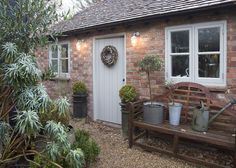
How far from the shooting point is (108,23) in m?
6.39

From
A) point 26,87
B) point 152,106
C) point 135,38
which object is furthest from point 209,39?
point 26,87

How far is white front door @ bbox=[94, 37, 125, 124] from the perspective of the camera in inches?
265

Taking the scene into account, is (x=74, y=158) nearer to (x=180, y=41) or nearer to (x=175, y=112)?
(x=175, y=112)

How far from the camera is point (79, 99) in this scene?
24.8 ft

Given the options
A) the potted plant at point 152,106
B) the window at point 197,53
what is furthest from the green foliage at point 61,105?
the window at point 197,53

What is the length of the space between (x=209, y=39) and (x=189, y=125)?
1.74 meters

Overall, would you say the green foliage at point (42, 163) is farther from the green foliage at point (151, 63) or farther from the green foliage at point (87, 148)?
the green foliage at point (151, 63)

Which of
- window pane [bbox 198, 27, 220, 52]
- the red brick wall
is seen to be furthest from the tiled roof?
window pane [bbox 198, 27, 220, 52]

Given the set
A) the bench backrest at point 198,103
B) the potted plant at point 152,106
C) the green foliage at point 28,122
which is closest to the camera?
the green foliage at point 28,122

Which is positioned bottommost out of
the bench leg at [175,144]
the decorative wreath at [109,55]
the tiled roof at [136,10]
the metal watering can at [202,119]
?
the bench leg at [175,144]

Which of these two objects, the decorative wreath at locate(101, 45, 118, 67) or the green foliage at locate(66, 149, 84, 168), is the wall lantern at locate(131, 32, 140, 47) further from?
the green foliage at locate(66, 149, 84, 168)

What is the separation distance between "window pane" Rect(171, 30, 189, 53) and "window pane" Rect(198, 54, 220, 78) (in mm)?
420

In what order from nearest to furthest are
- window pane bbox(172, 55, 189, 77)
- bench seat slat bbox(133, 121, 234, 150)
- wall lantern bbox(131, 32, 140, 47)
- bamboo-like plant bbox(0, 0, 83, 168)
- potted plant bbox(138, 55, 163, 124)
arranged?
1. bamboo-like plant bbox(0, 0, 83, 168)
2. bench seat slat bbox(133, 121, 234, 150)
3. potted plant bbox(138, 55, 163, 124)
4. window pane bbox(172, 55, 189, 77)
5. wall lantern bbox(131, 32, 140, 47)

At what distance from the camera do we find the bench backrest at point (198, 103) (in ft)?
14.8
